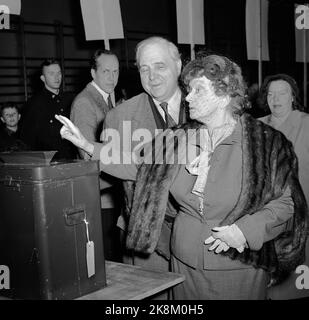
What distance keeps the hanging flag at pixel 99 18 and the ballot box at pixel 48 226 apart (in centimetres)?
281

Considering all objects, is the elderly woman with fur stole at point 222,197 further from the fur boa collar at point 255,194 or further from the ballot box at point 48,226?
the ballot box at point 48,226

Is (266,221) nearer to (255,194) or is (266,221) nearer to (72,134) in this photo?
(255,194)

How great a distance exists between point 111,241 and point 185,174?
2190 mm

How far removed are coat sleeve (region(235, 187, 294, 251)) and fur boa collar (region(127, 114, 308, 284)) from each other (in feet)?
0.10

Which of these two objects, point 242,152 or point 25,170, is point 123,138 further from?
point 25,170

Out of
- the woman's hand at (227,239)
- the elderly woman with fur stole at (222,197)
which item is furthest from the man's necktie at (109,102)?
the woman's hand at (227,239)

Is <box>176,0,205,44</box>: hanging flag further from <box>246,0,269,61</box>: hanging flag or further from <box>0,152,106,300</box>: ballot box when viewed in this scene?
<box>0,152,106,300</box>: ballot box

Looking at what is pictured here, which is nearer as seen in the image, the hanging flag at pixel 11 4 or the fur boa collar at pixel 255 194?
the fur boa collar at pixel 255 194

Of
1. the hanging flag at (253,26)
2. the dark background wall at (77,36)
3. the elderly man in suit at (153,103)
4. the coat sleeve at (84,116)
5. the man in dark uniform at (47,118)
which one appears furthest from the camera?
the dark background wall at (77,36)

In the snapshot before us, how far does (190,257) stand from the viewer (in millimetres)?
1936

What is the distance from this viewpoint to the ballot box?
152cm

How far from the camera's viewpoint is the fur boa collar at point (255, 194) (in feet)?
6.19

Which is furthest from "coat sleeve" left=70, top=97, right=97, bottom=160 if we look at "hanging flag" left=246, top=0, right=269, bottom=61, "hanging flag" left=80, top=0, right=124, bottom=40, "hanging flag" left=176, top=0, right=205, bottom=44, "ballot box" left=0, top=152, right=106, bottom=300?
"hanging flag" left=246, top=0, right=269, bottom=61

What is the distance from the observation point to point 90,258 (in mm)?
1665
